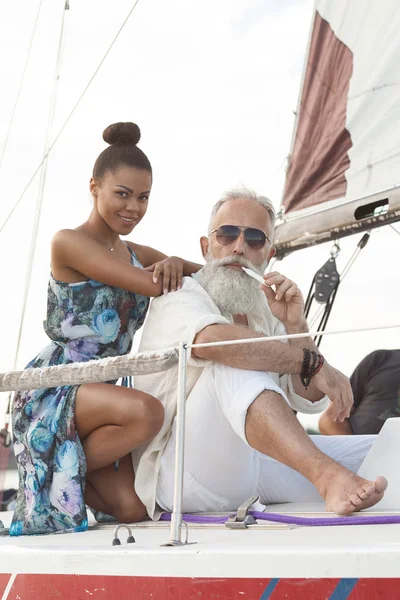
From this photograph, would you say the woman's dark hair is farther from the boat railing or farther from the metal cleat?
the metal cleat

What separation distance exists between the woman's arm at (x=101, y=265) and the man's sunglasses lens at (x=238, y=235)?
30 centimetres

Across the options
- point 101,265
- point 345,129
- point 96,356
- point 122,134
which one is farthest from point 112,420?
point 345,129

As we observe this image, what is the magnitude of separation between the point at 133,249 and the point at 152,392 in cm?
75

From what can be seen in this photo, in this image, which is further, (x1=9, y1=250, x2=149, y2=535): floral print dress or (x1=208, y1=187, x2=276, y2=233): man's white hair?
(x1=208, y1=187, x2=276, y2=233): man's white hair

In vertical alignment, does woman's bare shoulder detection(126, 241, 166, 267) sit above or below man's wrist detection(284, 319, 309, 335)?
above

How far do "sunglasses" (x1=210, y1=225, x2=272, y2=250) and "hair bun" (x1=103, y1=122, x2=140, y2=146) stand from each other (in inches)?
19.5

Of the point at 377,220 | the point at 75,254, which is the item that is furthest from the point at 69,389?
the point at 377,220

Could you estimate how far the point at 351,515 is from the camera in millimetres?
2043

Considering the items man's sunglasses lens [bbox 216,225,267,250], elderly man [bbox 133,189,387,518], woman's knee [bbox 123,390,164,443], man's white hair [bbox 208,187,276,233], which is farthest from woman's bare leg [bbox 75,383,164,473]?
man's white hair [bbox 208,187,276,233]

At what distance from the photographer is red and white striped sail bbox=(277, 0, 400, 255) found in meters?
4.49

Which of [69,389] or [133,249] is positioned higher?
[133,249]

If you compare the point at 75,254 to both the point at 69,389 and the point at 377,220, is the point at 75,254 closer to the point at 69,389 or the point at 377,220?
the point at 69,389

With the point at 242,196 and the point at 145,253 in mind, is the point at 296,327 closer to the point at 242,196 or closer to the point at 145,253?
the point at 242,196

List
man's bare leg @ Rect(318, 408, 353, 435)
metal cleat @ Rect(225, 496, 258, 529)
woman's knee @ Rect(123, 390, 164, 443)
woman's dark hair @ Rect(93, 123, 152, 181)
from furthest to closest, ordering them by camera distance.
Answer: man's bare leg @ Rect(318, 408, 353, 435), woman's dark hair @ Rect(93, 123, 152, 181), woman's knee @ Rect(123, 390, 164, 443), metal cleat @ Rect(225, 496, 258, 529)
